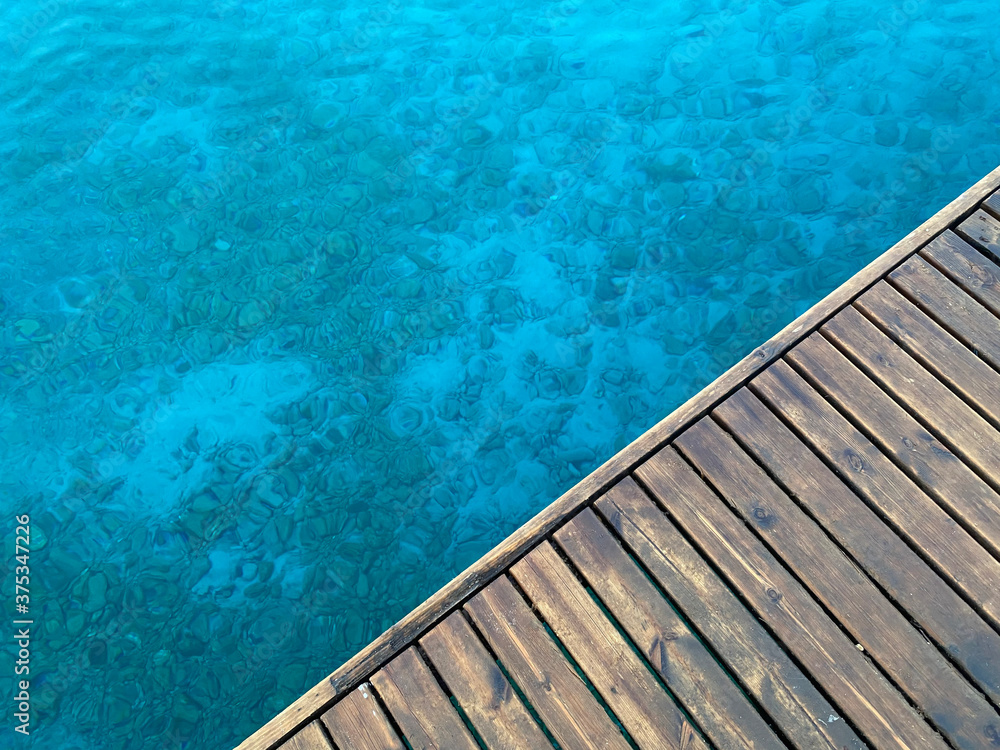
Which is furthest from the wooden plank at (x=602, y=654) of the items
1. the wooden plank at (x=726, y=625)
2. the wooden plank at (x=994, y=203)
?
the wooden plank at (x=994, y=203)

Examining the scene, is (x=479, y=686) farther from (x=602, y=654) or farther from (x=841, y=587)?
(x=841, y=587)

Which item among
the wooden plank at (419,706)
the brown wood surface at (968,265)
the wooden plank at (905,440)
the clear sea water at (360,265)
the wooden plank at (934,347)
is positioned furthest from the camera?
the clear sea water at (360,265)

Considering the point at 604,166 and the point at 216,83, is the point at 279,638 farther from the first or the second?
the point at 216,83

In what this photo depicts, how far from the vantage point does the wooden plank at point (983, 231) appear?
2766mm

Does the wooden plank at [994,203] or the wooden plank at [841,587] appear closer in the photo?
the wooden plank at [841,587]

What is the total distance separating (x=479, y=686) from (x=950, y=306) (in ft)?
6.56

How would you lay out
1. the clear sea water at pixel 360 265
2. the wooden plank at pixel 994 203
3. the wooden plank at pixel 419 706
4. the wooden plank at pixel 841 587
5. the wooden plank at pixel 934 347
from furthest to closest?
the clear sea water at pixel 360 265 → the wooden plank at pixel 994 203 → the wooden plank at pixel 934 347 → the wooden plank at pixel 419 706 → the wooden plank at pixel 841 587

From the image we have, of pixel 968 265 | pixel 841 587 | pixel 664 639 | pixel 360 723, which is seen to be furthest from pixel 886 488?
pixel 360 723

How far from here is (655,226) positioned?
395 cm

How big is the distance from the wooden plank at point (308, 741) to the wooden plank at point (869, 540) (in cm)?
154

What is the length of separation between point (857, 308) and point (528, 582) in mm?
1470

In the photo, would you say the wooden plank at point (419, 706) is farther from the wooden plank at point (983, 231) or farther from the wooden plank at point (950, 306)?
the wooden plank at point (983, 231)

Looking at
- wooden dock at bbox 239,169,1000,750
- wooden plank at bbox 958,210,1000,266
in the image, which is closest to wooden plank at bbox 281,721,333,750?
wooden dock at bbox 239,169,1000,750

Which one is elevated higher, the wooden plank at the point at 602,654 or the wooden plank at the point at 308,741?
the wooden plank at the point at 602,654
